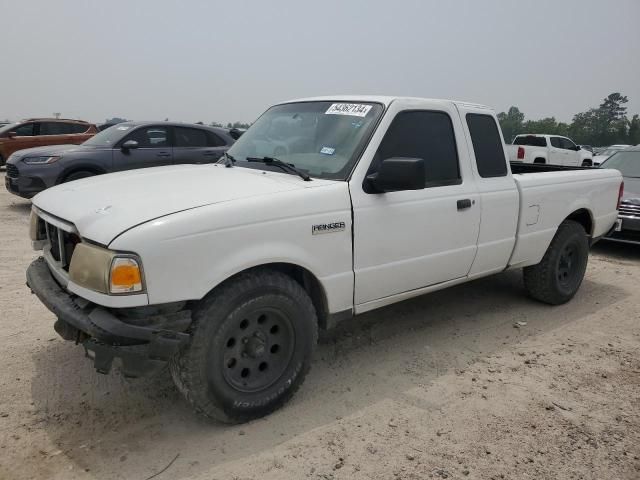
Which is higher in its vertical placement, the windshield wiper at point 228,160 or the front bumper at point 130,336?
the windshield wiper at point 228,160

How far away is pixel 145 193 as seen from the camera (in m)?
2.97

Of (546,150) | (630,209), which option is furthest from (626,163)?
(546,150)

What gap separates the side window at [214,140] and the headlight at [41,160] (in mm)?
2782

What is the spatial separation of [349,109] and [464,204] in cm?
115

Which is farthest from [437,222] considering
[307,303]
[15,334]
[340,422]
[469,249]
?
[15,334]

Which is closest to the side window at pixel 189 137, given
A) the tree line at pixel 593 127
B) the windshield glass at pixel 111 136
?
the windshield glass at pixel 111 136

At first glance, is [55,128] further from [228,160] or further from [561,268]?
[561,268]

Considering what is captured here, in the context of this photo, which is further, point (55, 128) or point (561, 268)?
point (55, 128)

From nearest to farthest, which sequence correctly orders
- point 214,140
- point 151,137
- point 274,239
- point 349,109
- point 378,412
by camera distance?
point 274,239, point 378,412, point 349,109, point 151,137, point 214,140

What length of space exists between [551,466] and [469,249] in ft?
5.80

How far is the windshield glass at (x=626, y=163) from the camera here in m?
8.44

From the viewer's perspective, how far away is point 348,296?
334cm

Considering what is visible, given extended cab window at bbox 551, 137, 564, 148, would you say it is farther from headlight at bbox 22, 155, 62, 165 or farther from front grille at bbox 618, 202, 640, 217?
headlight at bbox 22, 155, 62, 165

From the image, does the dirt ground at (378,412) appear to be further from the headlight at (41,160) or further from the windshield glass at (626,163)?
the headlight at (41,160)
